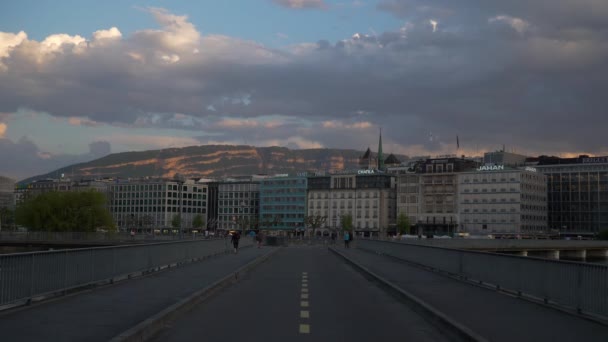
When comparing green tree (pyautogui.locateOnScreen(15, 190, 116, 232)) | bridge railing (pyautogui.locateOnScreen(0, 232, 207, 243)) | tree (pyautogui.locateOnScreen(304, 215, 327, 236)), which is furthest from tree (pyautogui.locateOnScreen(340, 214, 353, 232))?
bridge railing (pyautogui.locateOnScreen(0, 232, 207, 243))

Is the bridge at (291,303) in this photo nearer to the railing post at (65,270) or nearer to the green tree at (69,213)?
the railing post at (65,270)

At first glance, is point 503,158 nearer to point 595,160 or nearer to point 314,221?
point 595,160

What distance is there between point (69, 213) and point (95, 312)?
3741 inches

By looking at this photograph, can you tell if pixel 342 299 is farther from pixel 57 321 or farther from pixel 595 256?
pixel 595 256

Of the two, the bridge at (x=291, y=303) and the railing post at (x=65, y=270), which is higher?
the railing post at (x=65, y=270)

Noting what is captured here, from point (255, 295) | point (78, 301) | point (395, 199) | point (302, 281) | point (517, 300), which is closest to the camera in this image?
point (78, 301)

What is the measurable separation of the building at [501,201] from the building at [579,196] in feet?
20.0

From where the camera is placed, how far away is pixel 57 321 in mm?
13641

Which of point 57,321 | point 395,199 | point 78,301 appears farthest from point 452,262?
point 395,199

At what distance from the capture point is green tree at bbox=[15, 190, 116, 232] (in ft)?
344

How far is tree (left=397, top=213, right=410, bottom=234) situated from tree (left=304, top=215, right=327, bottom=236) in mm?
25640

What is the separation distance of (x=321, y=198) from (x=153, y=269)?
538 ft

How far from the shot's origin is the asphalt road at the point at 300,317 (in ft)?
42.6

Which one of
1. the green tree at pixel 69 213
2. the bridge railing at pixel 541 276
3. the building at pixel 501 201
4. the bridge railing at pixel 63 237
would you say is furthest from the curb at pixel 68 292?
the building at pixel 501 201
